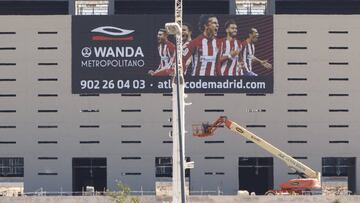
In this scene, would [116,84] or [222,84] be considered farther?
[222,84]

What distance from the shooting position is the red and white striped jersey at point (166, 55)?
101 m

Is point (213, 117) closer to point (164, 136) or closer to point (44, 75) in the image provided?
point (164, 136)

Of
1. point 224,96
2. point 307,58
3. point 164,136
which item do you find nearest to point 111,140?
point 164,136

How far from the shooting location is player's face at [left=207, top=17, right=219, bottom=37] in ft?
329

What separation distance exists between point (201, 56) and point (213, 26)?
315 cm

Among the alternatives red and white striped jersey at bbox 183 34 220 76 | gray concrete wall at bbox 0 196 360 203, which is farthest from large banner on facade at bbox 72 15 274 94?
gray concrete wall at bbox 0 196 360 203

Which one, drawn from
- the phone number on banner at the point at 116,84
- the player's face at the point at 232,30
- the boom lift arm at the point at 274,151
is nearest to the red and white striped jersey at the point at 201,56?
the player's face at the point at 232,30

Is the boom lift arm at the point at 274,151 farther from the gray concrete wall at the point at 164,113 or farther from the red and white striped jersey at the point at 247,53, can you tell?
the red and white striped jersey at the point at 247,53

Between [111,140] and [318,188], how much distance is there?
21.4 metres

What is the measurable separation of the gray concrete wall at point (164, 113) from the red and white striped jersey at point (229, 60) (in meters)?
2.38

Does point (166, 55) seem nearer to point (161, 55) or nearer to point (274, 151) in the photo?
point (161, 55)

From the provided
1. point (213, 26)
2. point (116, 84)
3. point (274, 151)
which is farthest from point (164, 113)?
point (274, 151)

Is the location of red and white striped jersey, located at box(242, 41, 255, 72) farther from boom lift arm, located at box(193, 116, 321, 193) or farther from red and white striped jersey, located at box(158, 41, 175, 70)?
boom lift arm, located at box(193, 116, 321, 193)

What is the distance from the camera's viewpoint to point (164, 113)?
3959 inches
